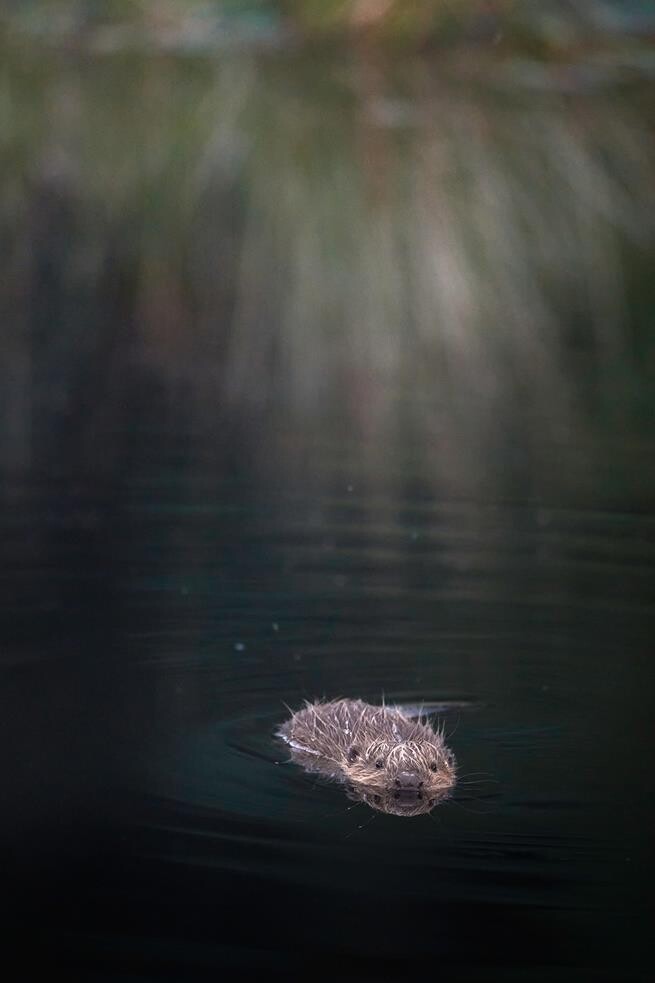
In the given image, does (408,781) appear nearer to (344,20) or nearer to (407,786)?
(407,786)

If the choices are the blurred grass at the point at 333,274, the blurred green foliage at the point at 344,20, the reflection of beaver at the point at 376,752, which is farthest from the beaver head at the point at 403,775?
the blurred green foliage at the point at 344,20

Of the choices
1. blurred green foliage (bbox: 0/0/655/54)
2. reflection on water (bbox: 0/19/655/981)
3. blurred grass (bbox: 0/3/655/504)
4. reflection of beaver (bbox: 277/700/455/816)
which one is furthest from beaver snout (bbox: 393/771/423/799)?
blurred green foliage (bbox: 0/0/655/54)

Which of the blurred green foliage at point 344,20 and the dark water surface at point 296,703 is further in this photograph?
the blurred green foliage at point 344,20

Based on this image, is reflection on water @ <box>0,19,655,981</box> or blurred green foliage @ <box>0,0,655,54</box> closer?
reflection on water @ <box>0,19,655,981</box>

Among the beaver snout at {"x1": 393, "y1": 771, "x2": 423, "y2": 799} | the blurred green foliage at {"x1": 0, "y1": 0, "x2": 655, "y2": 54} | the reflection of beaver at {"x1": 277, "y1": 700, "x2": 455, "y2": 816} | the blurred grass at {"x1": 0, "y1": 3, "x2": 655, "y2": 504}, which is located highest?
the blurred green foliage at {"x1": 0, "y1": 0, "x2": 655, "y2": 54}

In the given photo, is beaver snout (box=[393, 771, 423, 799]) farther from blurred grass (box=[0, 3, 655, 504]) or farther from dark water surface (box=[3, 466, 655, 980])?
blurred grass (box=[0, 3, 655, 504])

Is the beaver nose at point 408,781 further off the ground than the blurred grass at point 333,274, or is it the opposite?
the blurred grass at point 333,274

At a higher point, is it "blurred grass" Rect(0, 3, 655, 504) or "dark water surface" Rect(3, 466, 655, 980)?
"blurred grass" Rect(0, 3, 655, 504)

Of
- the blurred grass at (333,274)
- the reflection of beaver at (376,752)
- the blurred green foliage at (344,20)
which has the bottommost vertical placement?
the reflection of beaver at (376,752)

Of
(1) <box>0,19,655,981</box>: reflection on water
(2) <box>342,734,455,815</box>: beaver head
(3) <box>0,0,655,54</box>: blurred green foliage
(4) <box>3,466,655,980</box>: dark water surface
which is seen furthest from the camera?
(3) <box>0,0,655,54</box>: blurred green foliage

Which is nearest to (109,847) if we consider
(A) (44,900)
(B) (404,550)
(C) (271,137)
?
(A) (44,900)

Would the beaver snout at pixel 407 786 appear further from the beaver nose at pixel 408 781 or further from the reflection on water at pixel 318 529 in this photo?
the reflection on water at pixel 318 529
